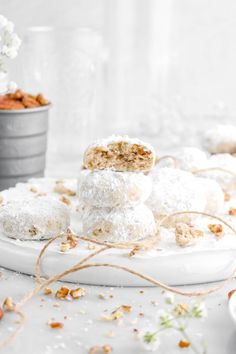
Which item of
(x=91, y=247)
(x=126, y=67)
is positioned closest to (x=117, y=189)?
(x=91, y=247)

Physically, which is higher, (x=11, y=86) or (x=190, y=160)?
(x=11, y=86)

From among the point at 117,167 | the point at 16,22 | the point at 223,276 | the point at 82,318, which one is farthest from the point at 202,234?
the point at 16,22

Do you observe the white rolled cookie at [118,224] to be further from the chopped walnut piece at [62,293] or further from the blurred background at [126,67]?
the blurred background at [126,67]

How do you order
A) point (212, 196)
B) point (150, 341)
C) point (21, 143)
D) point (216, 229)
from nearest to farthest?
point (150, 341)
point (216, 229)
point (212, 196)
point (21, 143)

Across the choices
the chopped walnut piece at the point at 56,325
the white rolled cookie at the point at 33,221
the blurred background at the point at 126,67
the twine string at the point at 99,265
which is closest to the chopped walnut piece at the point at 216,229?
the twine string at the point at 99,265

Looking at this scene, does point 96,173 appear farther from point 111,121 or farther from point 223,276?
point 111,121

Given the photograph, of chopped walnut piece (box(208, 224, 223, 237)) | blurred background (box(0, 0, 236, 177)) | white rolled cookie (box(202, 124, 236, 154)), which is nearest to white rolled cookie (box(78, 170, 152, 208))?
chopped walnut piece (box(208, 224, 223, 237))

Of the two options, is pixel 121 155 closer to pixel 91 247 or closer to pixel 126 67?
pixel 91 247

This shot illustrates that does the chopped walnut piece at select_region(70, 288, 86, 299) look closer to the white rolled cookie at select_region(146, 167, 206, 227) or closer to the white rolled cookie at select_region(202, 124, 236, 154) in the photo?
the white rolled cookie at select_region(146, 167, 206, 227)
